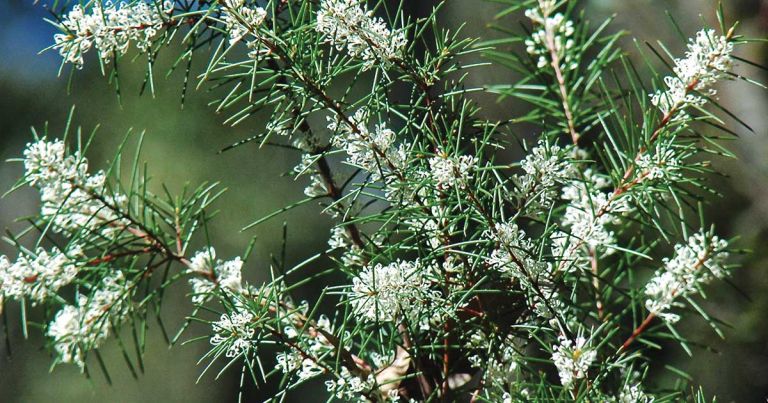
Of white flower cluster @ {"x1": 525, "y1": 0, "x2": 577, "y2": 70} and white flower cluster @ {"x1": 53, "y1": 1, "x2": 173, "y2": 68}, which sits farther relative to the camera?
white flower cluster @ {"x1": 525, "y1": 0, "x2": 577, "y2": 70}

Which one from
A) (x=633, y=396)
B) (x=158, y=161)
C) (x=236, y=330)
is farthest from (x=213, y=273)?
(x=158, y=161)

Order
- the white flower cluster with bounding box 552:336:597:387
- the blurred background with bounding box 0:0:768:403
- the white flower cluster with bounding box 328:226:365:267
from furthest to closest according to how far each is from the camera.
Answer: the blurred background with bounding box 0:0:768:403
the white flower cluster with bounding box 328:226:365:267
the white flower cluster with bounding box 552:336:597:387

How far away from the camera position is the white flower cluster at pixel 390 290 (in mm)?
492

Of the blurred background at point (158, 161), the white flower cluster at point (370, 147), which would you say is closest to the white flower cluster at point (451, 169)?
the white flower cluster at point (370, 147)

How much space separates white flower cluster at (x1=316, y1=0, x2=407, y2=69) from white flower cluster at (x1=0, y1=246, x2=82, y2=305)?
238mm

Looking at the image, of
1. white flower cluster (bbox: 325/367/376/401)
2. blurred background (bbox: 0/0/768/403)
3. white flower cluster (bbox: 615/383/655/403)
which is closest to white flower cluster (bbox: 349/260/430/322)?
white flower cluster (bbox: 325/367/376/401)

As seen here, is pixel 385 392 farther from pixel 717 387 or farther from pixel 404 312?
pixel 717 387

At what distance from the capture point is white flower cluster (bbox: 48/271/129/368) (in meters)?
0.56

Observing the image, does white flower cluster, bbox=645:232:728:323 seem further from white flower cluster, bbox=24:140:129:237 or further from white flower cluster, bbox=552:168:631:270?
white flower cluster, bbox=24:140:129:237

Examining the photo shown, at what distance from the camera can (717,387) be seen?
1.76 metres

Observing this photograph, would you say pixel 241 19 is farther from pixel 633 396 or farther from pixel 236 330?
pixel 633 396

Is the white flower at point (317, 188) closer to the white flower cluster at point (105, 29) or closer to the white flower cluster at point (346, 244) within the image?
the white flower cluster at point (346, 244)

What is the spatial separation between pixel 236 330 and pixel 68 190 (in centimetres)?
15

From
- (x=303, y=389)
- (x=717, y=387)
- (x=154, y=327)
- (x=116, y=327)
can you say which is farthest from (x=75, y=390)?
(x=116, y=327)
